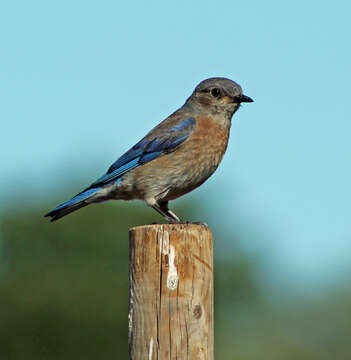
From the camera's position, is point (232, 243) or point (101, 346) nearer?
point (101, 346)

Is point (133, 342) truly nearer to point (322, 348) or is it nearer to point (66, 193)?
point (66, 193)

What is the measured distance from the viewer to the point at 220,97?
478 inches

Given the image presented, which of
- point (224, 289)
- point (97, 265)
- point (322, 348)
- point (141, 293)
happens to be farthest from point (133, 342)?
point (322, 348)

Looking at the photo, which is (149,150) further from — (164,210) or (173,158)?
(164,210)

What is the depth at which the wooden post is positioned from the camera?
7848mm

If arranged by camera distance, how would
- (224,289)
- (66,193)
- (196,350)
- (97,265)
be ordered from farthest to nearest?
(224,289) < (66,193) < (97,265) < (196,350)

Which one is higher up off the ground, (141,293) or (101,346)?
(141,293)

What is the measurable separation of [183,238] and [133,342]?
0.92 metres

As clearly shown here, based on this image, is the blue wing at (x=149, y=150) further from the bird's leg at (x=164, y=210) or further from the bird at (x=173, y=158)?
the bird's leg at (x=164, y=210)

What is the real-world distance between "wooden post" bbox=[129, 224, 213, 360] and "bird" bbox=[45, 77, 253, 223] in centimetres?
322

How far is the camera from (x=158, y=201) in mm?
11875

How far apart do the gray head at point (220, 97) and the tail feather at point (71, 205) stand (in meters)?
1.69

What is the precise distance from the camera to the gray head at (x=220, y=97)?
12.0 metres

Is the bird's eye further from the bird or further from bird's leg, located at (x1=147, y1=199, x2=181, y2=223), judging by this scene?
bird's leg, located at (x1=147, y1=199, x2=181, y2=223)
